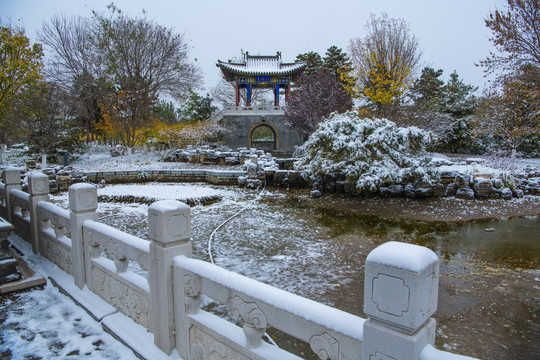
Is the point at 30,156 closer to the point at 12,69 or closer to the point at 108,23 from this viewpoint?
the point at 12,69

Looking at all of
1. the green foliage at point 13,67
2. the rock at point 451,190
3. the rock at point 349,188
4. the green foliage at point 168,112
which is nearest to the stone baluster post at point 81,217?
the rock at point 349,188

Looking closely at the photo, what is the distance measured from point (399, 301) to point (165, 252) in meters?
1.56

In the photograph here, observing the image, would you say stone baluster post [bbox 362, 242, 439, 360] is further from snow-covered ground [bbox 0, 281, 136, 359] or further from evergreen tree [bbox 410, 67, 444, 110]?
evergreen tree [bbox 410, 67, 444, 110]

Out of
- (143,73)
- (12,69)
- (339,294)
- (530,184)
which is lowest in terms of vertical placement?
(339,294)

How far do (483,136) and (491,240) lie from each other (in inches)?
679

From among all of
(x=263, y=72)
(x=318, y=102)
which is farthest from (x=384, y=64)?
(x=263, y=72)

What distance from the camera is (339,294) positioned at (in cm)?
404

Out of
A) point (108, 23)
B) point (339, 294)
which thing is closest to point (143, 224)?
point (339, 294)

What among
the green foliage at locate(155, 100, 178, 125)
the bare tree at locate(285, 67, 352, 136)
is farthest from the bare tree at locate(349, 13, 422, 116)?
the green foliage at locate(155, 100, 178, 125)

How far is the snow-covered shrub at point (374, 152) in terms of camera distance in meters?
8.77

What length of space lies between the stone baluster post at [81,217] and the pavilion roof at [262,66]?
21300mm

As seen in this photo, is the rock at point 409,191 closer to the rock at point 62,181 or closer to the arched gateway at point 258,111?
the rock at point 62,181

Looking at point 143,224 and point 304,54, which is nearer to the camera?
point 143,224

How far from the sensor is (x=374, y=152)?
30.5 ft
